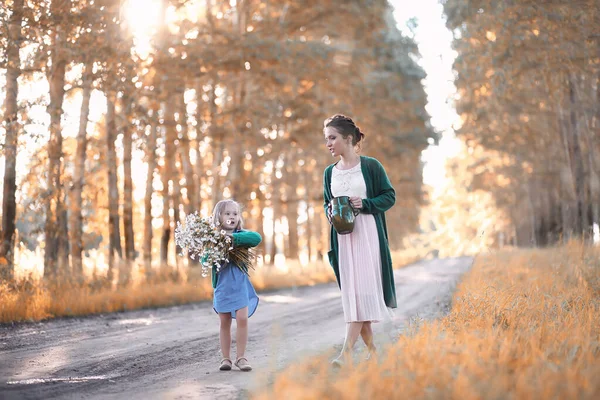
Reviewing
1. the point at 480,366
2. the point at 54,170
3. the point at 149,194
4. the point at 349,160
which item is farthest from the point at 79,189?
the point at 480,366

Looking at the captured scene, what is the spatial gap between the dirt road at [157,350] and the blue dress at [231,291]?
2.04 ft

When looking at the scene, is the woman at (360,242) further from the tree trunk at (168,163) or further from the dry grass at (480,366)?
the tree trunk at (168,163)

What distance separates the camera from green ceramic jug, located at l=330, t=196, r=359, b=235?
6645mm

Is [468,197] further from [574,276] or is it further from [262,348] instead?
[262,348]

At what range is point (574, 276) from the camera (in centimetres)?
1177

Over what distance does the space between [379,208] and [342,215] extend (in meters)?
0.40

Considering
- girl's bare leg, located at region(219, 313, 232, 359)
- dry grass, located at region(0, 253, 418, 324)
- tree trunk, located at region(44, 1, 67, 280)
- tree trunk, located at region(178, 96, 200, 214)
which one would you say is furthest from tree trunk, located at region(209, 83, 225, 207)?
girl's bare leg, located at region(219, 313, 232, 359)

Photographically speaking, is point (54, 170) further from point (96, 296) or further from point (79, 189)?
point (96, 296)

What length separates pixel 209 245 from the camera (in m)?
7.19

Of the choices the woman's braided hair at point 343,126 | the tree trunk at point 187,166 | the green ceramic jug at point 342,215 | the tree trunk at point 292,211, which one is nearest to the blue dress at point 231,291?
the green ceramic jug at point 342,215

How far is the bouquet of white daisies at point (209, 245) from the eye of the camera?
7160 millimetres

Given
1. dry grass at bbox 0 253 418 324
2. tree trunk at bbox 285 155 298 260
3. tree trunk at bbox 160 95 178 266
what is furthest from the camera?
tree trunk at bbox 285 155 298 260

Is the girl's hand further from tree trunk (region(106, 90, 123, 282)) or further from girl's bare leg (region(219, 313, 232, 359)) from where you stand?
tree trunk (region(106, 90, 123, 282))

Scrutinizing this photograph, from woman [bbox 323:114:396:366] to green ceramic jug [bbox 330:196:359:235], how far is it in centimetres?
8
